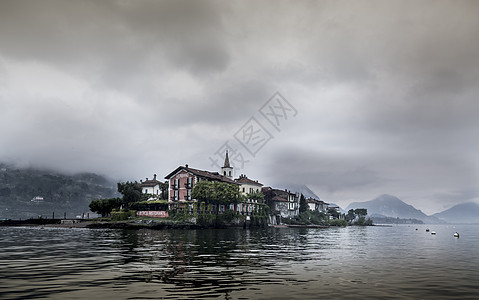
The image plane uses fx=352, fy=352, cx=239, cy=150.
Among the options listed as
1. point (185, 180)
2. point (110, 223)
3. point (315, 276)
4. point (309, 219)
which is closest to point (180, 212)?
point (185, 180)

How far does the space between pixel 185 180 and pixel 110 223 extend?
2384 cm

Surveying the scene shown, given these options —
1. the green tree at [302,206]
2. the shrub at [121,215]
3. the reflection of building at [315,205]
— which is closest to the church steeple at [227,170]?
the green tree at [302,206]

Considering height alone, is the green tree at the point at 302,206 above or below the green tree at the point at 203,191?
below

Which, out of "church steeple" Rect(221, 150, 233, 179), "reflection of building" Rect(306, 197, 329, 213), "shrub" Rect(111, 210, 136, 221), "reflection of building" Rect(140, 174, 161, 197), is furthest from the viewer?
"reflection of building" Rect(306, 197, 329, 213)

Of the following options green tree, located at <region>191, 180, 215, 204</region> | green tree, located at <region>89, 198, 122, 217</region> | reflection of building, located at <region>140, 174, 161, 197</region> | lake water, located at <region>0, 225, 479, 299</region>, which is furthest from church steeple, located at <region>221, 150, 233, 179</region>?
lake water, located at <region>0, 225, 479, 299</region>

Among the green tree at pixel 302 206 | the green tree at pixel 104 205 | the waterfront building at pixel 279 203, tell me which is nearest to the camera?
the green tree at pixel 104 205

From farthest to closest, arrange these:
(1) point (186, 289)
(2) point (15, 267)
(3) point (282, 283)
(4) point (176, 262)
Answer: (4) point (176, 262) → (2) point (15, 267) → (3) point (282, 283) → (1) point (186, 289)

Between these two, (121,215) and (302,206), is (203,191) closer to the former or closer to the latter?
(121,215)

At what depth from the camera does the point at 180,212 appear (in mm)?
98062

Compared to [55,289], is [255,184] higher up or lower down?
higher up

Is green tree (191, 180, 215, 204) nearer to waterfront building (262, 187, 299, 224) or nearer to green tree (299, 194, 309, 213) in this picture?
waterfront building (262, 187, 299, 224)

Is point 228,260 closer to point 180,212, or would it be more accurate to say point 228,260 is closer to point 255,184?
point 180,212

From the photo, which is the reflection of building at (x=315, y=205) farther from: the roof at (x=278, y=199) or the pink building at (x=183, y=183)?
the pink building at (x=183, y=183)

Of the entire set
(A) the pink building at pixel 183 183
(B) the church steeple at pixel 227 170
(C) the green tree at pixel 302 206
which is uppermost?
(B) the church steeple at pixel 227 170
